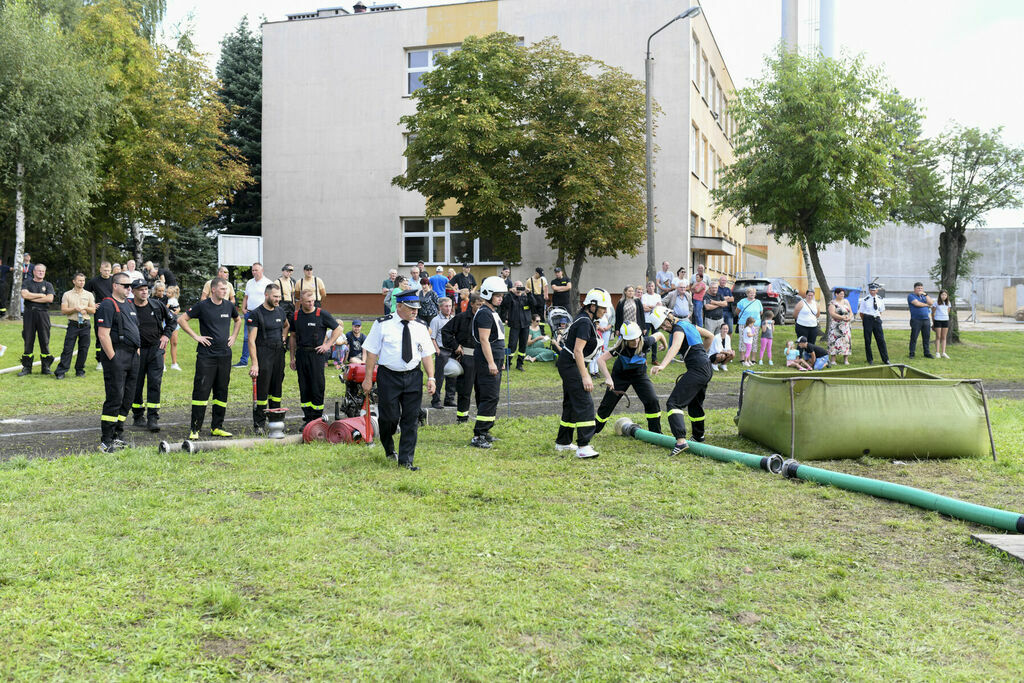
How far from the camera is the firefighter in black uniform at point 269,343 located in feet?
35.2

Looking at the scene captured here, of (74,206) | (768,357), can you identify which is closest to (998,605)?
(768,357)

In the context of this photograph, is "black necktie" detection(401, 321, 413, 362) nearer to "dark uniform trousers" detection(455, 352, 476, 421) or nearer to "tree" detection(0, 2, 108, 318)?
"dark uniform trousers" detection(455, 352, 476, 421)

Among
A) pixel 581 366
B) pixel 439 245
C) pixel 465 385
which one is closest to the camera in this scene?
pixel 581 366

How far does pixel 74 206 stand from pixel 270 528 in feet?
86.0

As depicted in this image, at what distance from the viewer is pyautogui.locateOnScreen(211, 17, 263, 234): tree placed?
47406 mm

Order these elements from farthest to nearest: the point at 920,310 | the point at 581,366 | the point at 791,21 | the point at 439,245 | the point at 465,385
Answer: the point at 791,21, the point at 439,245, the point at 920,310, the point at 465,385, the point at 581,366

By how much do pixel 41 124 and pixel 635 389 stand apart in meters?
25.3

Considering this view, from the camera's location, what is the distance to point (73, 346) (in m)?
16.3

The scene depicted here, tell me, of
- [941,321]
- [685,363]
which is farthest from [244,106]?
[685,363]

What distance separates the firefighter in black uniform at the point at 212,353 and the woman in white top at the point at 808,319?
535 inches

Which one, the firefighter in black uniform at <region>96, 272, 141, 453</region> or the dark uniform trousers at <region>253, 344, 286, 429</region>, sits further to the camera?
the dark uniform trousers at <region>253, 344, 286, 429</region>

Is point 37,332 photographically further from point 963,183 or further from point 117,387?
point 963,183

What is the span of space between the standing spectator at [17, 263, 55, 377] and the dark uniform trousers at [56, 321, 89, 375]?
51cm

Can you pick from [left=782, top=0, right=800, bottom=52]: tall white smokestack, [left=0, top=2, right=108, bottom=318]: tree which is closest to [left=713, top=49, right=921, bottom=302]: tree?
[left=0, top=2, right=108, bottom=318]: tree
